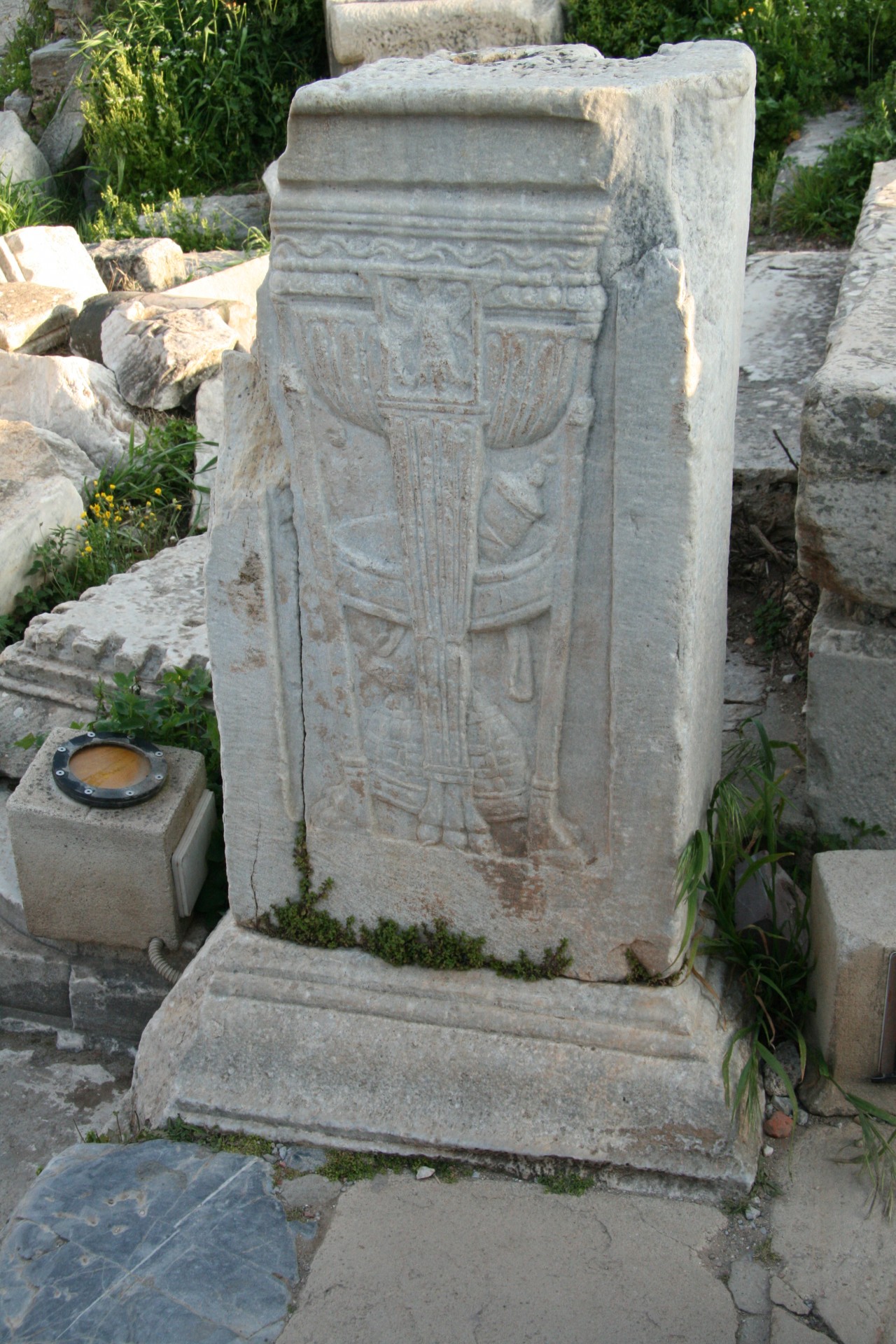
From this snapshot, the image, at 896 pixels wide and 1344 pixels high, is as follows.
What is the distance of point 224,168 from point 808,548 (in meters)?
6.01

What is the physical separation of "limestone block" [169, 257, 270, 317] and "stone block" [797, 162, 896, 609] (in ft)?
12.3

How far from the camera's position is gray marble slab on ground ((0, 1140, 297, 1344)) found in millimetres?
2221

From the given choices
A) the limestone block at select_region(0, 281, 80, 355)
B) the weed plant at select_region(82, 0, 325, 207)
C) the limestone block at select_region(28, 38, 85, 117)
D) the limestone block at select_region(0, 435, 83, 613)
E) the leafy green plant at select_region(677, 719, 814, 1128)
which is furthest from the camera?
the limestone block at select_region(28, 38, 85, 117)

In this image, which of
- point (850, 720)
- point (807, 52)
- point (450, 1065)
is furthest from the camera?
point (807, 52)

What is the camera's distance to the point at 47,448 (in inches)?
184

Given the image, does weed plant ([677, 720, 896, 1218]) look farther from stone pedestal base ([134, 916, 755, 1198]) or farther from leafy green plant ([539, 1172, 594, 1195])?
leafy green plant ([539, 1172, 594, 1195])

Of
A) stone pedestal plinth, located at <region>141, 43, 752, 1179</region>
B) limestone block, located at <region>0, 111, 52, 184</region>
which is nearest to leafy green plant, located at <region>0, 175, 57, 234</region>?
limestone block, located at <region>0, 111, 52, 184</region>

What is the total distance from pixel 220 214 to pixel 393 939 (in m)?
5.86

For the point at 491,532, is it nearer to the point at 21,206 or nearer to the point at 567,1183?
the point at 567,1183

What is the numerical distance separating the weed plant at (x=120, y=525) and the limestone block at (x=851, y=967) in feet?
8.98

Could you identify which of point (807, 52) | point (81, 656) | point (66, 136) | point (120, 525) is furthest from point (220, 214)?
point (81, 656)

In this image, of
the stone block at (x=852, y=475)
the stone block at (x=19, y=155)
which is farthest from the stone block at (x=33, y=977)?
the stone block at (x=19, y=155)

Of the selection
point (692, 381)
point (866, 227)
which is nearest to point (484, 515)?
point (692, 381)

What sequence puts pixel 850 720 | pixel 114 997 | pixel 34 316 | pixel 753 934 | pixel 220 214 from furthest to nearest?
pixel 220 214
pixel 34 316
pixel 114 997
pixel 850 720
pixel 753 934
